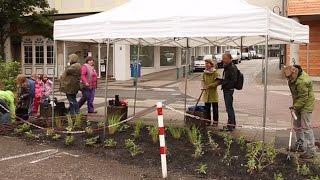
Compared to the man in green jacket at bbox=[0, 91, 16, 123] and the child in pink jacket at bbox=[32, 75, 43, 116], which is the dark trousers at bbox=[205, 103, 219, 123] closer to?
the child in pink jacket at bbox=[32, 75, 43, 116]

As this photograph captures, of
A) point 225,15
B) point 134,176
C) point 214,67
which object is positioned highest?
point 225,15

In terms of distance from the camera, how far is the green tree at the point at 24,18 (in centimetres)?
2511

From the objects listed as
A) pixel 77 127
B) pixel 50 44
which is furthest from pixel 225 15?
pixel 50 44

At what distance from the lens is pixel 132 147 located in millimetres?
8406

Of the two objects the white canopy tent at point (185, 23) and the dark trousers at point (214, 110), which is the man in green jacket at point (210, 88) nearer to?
the dark trousers at point (214, 110)

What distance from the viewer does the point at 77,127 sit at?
10.2m

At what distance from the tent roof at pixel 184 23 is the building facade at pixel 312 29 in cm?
1548

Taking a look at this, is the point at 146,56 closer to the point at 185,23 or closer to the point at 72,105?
the point at 72,105

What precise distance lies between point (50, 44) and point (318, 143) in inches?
983

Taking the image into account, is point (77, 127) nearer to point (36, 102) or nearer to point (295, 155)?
point (36, 102)

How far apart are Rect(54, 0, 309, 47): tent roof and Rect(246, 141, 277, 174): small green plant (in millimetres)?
1817

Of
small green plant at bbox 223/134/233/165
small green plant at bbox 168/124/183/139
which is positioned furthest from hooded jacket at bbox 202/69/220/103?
small green plant at bbox 223/134/233/165

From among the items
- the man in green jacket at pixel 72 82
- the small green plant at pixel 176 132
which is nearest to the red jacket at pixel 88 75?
the man in green jacket at pixel 72 82

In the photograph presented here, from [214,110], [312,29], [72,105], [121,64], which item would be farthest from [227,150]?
[121,64]
